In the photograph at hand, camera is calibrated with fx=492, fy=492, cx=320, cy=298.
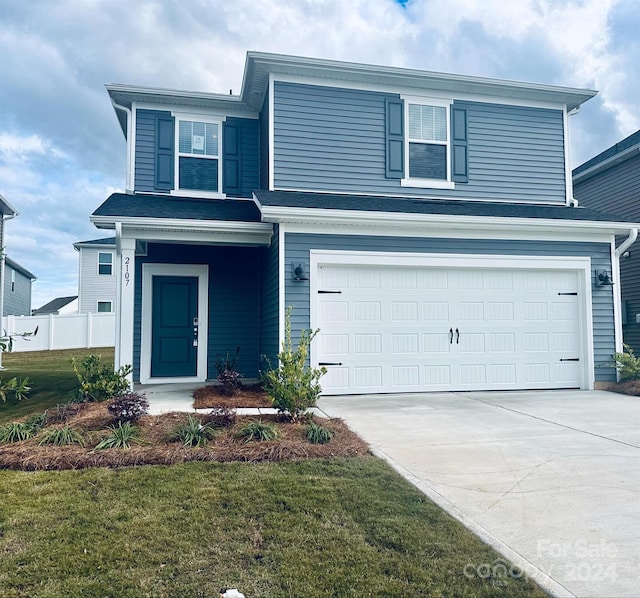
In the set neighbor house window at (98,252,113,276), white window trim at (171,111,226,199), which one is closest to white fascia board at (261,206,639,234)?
white window trim at (171,111,226,199)

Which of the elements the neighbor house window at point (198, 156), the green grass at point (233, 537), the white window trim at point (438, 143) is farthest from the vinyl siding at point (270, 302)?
the green grass at point (233, 537)

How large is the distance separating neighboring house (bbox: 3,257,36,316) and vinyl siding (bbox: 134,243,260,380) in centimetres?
1708

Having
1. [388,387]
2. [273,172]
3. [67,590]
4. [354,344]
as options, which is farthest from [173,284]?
[67,590]

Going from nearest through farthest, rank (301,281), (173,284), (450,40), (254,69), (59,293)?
1. (301,281)
2. (254,69)
3. (173,284)
4. (450,40)
5. (59,293)

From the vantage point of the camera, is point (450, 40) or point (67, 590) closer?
point (67, 590)

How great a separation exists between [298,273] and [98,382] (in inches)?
125

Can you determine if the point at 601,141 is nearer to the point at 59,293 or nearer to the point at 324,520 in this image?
the point at 324,520

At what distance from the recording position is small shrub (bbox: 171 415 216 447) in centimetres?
466

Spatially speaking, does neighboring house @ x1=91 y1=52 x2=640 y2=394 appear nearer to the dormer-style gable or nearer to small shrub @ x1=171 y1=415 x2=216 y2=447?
the dormer-style gable

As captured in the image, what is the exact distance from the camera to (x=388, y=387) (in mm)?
7852

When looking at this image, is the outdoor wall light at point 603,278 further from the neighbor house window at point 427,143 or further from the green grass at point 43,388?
the green grass at point 43,388

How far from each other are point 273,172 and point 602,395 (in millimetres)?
6568

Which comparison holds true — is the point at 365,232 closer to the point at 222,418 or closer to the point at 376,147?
the point at 376,147

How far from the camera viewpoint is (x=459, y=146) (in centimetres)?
951
